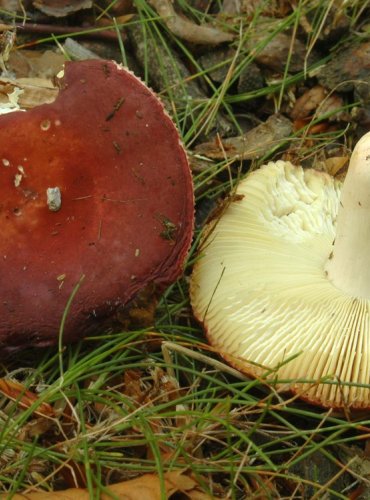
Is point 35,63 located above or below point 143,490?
above

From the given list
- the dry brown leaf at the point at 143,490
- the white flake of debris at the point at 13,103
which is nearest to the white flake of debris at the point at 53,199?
the white flake of debris at the point at 13,103

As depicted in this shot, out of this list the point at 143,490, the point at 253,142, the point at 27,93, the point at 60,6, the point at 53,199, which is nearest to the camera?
the point at 143,490

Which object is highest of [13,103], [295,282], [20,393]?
[13,103]

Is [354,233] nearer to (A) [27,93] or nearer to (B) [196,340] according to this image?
(B) [196,340]

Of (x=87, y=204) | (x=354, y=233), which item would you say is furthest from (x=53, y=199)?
(x=354, y=233)

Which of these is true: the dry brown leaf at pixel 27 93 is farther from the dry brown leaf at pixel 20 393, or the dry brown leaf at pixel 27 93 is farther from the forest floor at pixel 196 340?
the dry brown leaf at pixel 20 393

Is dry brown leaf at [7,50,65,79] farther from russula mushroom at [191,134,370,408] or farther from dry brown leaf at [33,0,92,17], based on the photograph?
russula mushroom at [191,134,370,408]

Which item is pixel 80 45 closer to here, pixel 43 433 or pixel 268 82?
pixel 268 82
